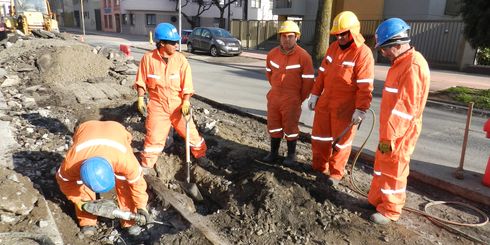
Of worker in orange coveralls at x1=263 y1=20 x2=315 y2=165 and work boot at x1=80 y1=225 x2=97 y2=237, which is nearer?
work boot at x1=80 y1=225 x2=97 y2=237

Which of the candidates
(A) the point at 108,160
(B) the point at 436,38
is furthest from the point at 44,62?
(B) the point at 436,38

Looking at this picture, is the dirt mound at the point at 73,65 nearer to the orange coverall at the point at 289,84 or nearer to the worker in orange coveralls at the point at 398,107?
the orange coverall at the point at 289,84

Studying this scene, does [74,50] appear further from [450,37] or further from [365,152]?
[450,37]

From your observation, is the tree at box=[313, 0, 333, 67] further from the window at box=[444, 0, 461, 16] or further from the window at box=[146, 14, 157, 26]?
the window at box=[146, 14, 157, 26]

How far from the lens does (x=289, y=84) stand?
4.48 meters

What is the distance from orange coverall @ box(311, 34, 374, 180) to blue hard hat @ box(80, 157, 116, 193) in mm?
2458

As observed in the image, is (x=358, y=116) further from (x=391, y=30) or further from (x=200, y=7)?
(x=200, y=7)

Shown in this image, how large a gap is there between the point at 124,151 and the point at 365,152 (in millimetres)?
3778

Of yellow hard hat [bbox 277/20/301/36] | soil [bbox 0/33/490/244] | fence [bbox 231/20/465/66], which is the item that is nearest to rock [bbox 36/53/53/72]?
Answer: soil [bbox 0/33/490/244]

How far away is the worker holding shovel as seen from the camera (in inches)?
118

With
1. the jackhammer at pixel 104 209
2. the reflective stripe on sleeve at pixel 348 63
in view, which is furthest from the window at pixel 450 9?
the jackhammer at pixel 104 209

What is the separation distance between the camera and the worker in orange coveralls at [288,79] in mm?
4406

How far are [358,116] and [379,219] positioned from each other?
1.08 m

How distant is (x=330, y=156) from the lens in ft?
14.7
